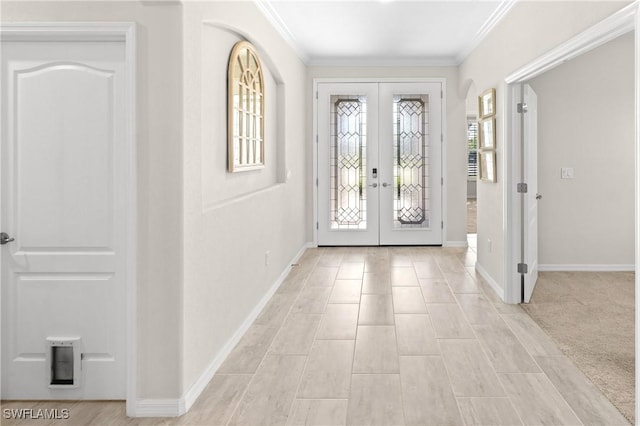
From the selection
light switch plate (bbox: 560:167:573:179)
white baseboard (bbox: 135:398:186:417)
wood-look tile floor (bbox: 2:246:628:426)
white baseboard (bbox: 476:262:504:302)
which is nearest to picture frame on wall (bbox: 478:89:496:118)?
light switch plate (bbox: 560:167:573:179)

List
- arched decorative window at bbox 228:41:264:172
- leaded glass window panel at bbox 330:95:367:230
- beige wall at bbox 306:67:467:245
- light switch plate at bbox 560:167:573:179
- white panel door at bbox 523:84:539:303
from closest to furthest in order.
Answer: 1. arched decorative window at bbox 228:41:264:172
2. white panel door at bbox 523:84:539:303
3. light switch plate at bbox 560:167:573:179
4. beige wall at bbox 306:67:467:245
5. leaded glass window panel at bbox 330:95:367:230

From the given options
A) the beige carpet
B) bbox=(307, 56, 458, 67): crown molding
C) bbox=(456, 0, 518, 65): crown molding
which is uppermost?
bbox=(307, 56, 458, 67): crown molding

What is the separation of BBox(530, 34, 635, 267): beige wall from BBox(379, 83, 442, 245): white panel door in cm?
188

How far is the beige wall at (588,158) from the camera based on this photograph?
18.8ft

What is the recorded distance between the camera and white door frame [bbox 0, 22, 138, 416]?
97.6 inches

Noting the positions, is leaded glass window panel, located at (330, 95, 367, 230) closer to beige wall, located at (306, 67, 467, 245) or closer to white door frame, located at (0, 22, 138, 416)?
beige wall, located at (306, 67, 467, 245)

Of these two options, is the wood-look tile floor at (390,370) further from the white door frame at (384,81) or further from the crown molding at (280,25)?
the white door frame at (384,81)

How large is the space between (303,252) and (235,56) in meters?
3.82

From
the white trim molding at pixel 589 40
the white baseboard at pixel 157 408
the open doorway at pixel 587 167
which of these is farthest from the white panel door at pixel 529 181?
the white baseboard at pixel 157 408

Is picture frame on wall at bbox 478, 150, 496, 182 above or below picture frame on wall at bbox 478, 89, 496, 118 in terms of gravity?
below

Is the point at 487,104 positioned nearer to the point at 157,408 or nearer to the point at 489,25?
the point at 489,25

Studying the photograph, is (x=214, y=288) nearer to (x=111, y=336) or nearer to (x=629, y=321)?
(x=111, y=336)

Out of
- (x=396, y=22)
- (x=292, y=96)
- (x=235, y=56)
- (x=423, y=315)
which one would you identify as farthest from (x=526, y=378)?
(x=292, y=96)

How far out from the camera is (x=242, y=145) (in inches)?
158
